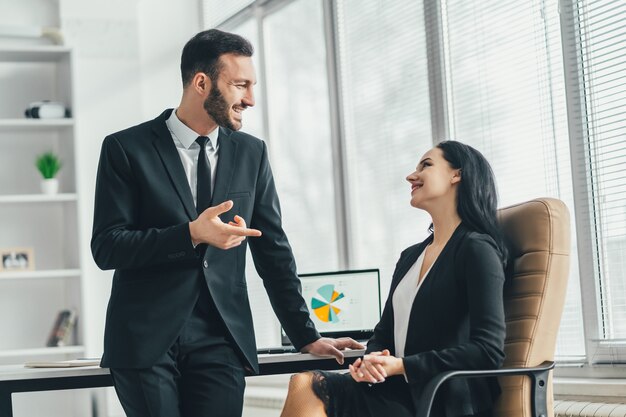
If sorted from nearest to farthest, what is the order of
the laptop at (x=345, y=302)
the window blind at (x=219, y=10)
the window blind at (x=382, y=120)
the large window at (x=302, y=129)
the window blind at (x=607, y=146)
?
the window blind at (x=607, y=146) < the laptop at (x=345, y=302) < the window blind at (x=382, y=120) < the large window at (x=302, y=129) < the window blind at (x=219, y=10)

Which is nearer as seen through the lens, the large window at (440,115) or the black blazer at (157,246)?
the black blazer at (157,246)

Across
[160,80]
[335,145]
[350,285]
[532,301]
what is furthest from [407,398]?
[160,80]

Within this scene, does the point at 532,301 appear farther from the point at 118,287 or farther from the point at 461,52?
the point at 461,52

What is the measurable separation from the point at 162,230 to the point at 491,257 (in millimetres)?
846

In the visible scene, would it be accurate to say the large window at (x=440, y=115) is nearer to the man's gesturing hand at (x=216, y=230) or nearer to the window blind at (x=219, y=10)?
the window blind at (x=219, y=10)

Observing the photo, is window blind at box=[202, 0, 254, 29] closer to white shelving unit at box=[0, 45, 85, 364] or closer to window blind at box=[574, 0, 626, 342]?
white shelving unit at box=[0, 45, 85, 364]

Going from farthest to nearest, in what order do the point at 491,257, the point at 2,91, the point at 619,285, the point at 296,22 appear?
the point at 2,91 → the point at 296,22 → the point at 619,285 → the point at 491,257

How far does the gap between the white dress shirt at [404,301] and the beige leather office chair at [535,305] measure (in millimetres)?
269

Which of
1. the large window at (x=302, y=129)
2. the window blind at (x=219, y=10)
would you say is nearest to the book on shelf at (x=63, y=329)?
the large window at (x=302, y=129)

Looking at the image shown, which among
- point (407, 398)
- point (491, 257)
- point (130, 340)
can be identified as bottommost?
point (407, 398)

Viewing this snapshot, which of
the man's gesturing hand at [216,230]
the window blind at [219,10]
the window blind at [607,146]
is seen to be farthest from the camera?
the window blind at [219,10]

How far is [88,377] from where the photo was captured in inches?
106

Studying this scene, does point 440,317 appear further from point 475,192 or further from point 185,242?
point 185,242

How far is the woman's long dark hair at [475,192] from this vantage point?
2.56 meters
